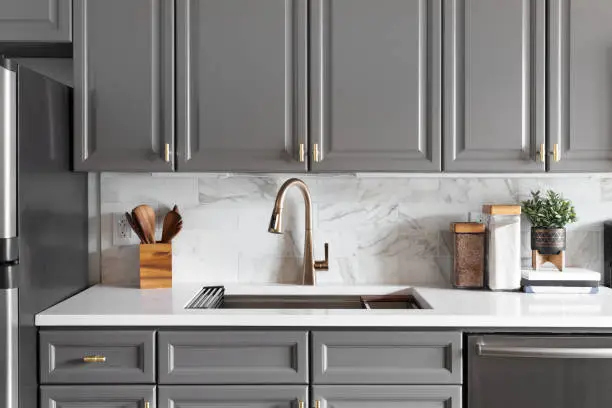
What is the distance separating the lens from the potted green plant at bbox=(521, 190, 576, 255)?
7.62ft

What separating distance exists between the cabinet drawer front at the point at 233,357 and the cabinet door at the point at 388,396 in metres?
0.10

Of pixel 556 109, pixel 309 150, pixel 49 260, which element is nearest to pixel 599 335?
pixel 556 109

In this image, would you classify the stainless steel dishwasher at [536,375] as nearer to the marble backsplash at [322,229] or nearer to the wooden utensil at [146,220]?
the marble backsplash at [322,229]

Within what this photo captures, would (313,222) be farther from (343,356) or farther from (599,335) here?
(599,335)

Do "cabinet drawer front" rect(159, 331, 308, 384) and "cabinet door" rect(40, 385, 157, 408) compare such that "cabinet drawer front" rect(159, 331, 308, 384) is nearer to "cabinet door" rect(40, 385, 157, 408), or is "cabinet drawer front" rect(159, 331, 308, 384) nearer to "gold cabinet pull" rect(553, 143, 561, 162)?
"cabinet door" rect(40, 385, 157, 408)

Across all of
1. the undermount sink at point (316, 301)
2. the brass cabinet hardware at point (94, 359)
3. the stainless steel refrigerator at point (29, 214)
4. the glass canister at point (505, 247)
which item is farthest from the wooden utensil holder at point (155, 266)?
the glass canister at point (505, 247)

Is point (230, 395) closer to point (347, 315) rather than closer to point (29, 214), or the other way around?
point (347, 315)

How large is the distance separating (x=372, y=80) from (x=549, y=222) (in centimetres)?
92

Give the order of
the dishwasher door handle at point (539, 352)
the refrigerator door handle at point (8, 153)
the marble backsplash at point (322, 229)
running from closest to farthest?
the refrigerator door handle at point (8, 153) < the dishwasher door handle at point (539, 352) < the marble backsplash at point (322, 229)

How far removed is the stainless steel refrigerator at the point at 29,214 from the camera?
174cm

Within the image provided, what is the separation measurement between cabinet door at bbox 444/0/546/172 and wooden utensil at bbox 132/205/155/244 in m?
1.20

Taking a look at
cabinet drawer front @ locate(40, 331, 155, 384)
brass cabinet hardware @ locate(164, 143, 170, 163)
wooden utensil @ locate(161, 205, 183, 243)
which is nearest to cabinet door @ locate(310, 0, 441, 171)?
brass cabinet hardware @ locate(164, 143, 170, 163)

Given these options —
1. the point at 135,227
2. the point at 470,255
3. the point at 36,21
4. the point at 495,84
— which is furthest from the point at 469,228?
the point at 36,21

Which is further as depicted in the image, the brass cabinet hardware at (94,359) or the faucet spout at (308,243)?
the faucet spout at (308,243)
